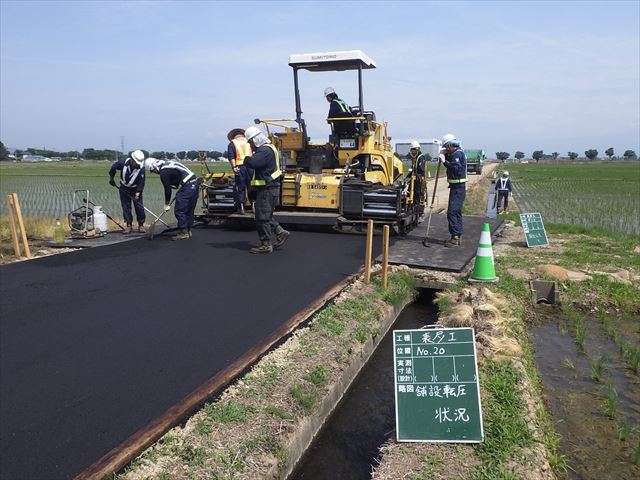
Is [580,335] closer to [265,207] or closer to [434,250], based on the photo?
[434,250]

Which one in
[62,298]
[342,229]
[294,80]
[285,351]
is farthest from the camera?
[294,80]

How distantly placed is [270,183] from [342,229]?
7.16 ft

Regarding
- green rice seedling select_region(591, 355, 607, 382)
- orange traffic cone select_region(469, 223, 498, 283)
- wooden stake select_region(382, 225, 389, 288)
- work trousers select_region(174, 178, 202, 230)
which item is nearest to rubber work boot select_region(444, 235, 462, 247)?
orange traffic cone select_region(469, 223, 498, 283)

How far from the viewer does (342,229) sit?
28.1 feet

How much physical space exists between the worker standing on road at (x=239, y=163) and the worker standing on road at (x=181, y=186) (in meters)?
0.78

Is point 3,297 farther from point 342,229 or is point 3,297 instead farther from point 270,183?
point 342,229

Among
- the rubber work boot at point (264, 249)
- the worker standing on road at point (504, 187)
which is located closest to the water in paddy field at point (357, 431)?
the rubber work boot at point (264, 249)

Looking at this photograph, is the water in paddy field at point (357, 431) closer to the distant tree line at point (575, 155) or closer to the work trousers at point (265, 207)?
the work trousers at point (265, 207)

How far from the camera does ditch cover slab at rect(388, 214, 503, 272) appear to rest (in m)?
6.46

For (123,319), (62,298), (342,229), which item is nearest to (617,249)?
(342,229)

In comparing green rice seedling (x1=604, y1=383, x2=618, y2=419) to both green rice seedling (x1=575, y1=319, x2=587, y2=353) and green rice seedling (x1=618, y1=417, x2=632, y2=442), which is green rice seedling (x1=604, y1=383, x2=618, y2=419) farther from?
green rice seedling (x1=575, y1=319, x2=587, y2=353)

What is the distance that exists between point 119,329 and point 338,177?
5422 mm

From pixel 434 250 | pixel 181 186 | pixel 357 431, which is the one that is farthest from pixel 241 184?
pixel 357 431

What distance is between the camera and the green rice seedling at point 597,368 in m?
4.15
